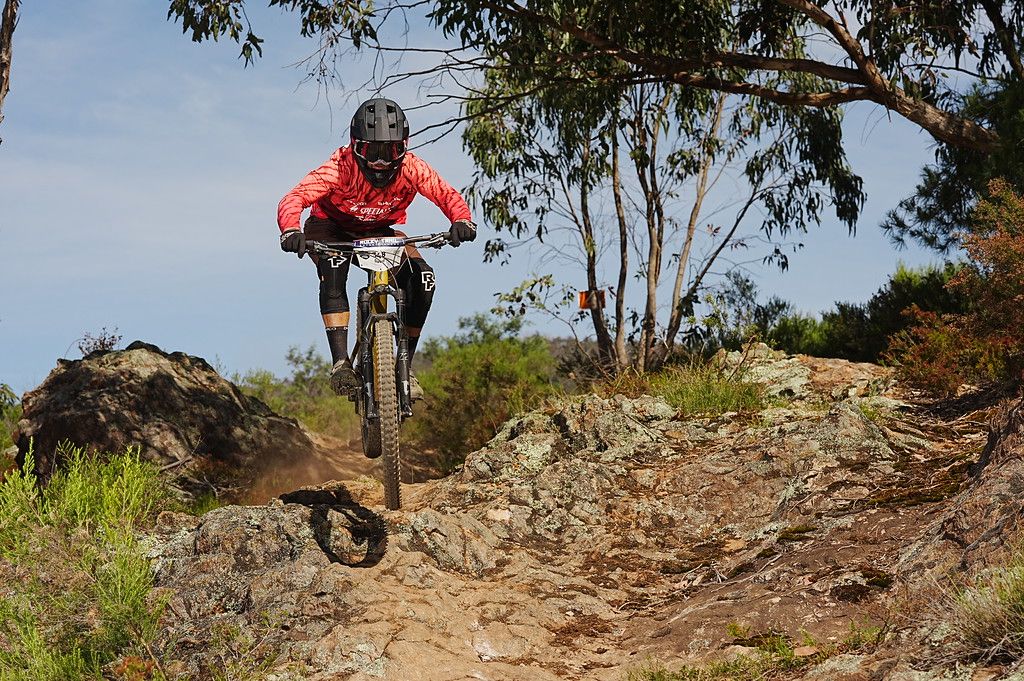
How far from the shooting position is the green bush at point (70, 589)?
5703 millimetres

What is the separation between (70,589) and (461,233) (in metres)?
3.26

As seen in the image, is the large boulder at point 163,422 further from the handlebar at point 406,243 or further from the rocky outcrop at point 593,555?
the handlebar at point 406,243

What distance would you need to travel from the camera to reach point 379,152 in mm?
7070

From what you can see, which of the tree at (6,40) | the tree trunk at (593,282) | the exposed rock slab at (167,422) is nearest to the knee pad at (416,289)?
the exposed rock slab at (167,422)

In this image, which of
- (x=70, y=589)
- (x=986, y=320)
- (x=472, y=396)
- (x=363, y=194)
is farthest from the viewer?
(x=472, y=396)

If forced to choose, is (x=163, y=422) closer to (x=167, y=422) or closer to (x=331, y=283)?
(x=167, y=422)

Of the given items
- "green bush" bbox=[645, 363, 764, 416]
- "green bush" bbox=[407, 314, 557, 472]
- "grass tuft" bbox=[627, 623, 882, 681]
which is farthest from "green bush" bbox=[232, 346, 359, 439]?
"grass tuft" bbox=[627, 623, 882, 681]

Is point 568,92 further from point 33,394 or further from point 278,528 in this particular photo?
point 278,528

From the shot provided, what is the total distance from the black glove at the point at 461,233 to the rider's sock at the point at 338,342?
975 mm

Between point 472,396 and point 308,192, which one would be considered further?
point 472,396

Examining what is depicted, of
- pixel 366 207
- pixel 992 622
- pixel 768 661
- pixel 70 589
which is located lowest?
pixel 768 661

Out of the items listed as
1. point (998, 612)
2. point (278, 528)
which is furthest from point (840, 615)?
point (278, 528)

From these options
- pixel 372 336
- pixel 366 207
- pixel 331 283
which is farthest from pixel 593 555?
pixel 366 207

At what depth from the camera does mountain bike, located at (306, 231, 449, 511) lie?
6.80 meters
